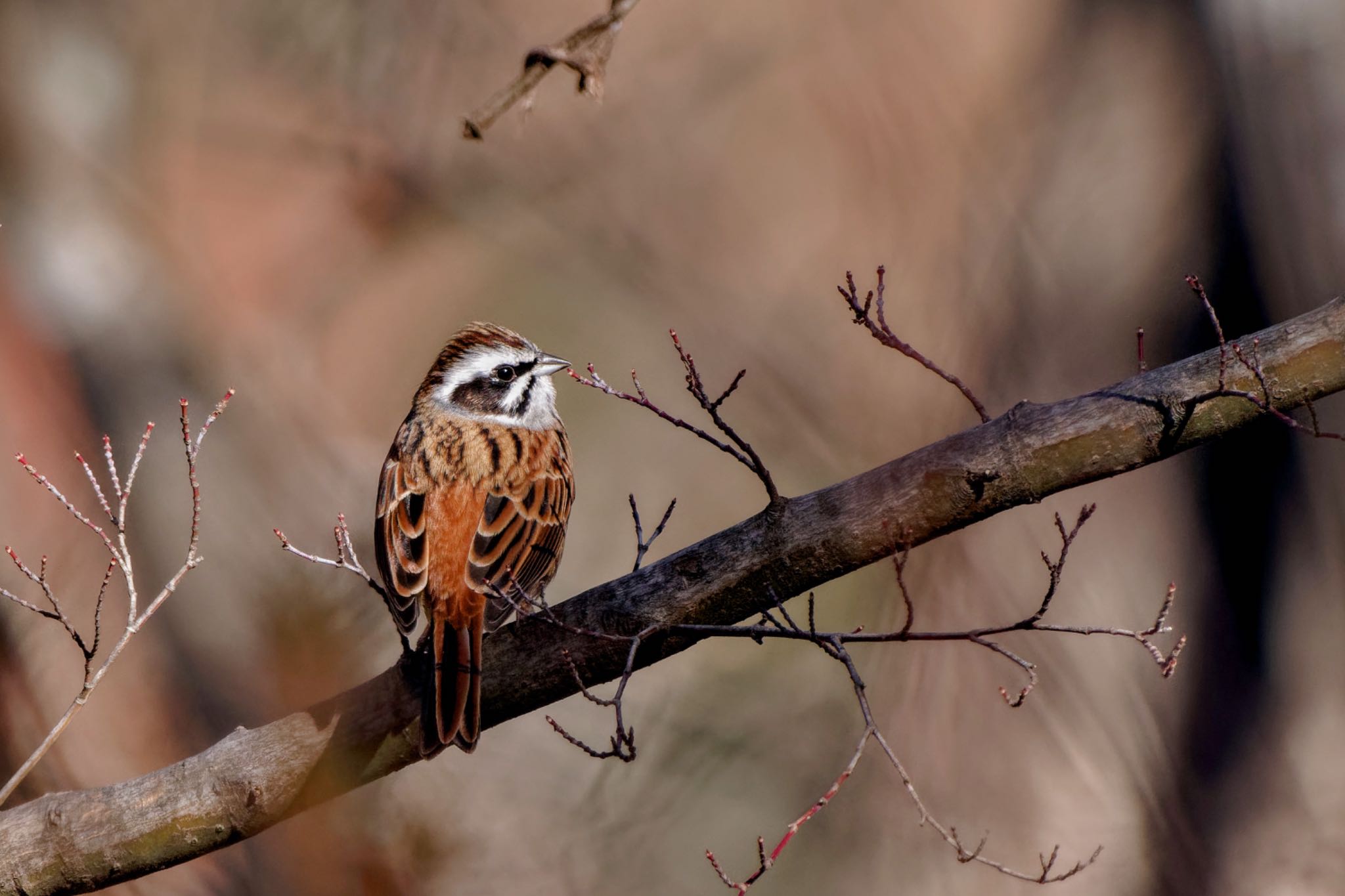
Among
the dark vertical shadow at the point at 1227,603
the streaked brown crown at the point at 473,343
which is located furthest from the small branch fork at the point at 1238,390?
the dark vertical shadow at the point at 1227,603

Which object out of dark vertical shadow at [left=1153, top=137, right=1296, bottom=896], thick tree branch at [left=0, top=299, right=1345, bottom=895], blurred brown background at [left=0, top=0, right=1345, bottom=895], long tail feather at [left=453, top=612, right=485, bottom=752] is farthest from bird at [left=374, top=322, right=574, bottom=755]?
dark vertical shadow at [left=1153, top=137, right=1296, bottom=896]

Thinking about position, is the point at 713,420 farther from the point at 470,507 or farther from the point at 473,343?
the point at 473,343

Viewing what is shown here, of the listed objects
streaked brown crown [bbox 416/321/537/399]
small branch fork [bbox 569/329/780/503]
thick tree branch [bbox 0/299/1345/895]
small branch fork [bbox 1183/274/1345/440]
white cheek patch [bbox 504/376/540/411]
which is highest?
streaked brown crown [bbox 416/321/537/399]

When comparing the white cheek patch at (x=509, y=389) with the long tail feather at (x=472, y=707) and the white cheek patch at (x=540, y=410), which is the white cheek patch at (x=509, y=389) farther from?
the long tail feather at (x=472, y=707)

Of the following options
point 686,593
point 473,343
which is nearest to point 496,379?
point 473,343

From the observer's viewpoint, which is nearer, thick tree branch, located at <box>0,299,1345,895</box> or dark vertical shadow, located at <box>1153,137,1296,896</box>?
thick tree branch, located at <box>0,299,1345,895</box>

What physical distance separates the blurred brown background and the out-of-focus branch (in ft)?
13.5

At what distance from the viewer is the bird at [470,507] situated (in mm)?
3725

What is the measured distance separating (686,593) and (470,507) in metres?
1.26

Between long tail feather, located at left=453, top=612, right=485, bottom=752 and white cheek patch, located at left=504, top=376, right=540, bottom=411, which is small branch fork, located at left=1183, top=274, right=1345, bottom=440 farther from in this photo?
white cheek patch, located at left=504, top=376, right=540, bottom=411

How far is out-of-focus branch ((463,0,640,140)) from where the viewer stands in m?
3.65

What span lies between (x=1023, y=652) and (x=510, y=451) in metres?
3.56

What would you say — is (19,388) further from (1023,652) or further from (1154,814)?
(1154,814)

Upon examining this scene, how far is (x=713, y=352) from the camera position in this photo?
8.90m
